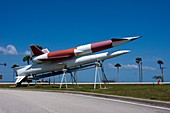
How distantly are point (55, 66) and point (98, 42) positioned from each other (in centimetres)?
753

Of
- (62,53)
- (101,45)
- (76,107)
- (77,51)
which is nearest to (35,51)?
(62,53)

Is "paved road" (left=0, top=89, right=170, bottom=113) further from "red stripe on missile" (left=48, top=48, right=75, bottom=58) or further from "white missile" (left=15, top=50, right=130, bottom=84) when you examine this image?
"red stripe on missile" (left=48, top=48, right=75, bottom=58)

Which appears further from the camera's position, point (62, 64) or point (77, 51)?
point (62, 64)

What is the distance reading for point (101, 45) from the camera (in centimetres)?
3203

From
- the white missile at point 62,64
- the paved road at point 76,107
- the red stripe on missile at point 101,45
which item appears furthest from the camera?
the white missile at point 62,64

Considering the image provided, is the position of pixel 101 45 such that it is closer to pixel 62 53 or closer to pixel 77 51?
pixel 77 51

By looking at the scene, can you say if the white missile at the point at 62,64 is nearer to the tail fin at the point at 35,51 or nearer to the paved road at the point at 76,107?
the tail fin at the point at 35,51

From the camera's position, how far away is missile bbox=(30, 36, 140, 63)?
31.2 metres

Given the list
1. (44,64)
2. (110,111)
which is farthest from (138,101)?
(44,64)

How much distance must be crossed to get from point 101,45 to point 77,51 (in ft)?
11.2

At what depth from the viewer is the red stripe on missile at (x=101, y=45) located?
31678 millimetres

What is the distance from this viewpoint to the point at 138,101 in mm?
13672

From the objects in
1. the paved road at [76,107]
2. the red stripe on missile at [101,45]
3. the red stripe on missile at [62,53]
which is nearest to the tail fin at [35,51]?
the red stripe on missile at [62,53]

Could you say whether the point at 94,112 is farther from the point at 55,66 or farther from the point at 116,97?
the point at 55,66
